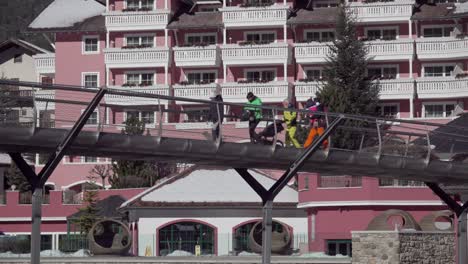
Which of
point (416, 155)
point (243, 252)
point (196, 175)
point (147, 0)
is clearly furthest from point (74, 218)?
point (416, 155)

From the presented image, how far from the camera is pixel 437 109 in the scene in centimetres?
9875

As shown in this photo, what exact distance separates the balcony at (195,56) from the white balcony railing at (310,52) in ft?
19.2

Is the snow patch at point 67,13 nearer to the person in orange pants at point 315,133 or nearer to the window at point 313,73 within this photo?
the window at point 313,73

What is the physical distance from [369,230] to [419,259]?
2.18 m

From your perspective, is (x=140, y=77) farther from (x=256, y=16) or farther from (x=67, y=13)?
(x=256, y=16)

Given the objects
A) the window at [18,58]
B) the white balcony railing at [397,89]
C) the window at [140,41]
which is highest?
the window at [140,41]

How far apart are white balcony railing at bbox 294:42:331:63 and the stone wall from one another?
45.5m

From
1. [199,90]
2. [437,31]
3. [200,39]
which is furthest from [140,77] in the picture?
[437,31]

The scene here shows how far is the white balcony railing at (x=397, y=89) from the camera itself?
96.7 m

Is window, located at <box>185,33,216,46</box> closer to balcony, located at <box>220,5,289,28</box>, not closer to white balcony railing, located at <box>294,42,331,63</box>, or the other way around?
balcony, located at <box>220,5,289,28</box>

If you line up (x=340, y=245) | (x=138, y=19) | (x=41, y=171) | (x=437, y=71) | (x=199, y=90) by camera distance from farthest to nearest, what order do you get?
(x=138, y=19)
(x=437, y=71)
(x=199, y=90)
(x=340, y=245)
(x=41, y=171)

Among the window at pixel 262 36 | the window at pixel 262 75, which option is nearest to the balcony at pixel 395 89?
the window at pixel 262 75

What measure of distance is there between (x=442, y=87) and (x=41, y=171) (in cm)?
6447

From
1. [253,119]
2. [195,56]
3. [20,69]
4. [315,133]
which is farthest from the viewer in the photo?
[20,69]
